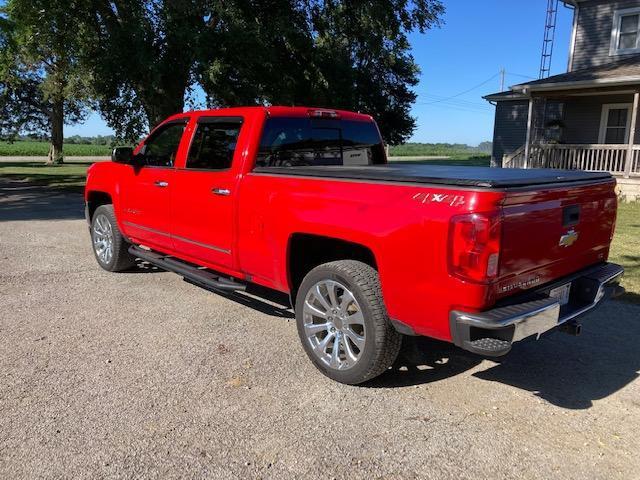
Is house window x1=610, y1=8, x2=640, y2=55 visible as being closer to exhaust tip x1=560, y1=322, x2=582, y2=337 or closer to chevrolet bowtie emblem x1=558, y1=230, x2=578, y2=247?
chevrolet bowtie emblem x1=558, y1=230, x2=578, y2=247

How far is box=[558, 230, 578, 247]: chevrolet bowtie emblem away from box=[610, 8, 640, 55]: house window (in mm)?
16605

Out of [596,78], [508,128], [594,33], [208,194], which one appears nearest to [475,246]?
[208,194]

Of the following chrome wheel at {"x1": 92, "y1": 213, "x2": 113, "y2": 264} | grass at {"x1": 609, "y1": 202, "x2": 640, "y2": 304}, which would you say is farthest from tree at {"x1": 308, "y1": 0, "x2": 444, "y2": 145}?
chrome wheel at {"x1": 92, "y1": 213, "x2": 113, "y2": 264}

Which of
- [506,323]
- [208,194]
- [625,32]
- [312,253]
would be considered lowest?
[506,323]

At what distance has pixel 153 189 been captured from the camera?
5.57 m

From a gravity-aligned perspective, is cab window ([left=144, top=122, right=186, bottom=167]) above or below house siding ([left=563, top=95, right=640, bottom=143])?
below

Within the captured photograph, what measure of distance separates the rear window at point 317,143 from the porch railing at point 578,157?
12457mm

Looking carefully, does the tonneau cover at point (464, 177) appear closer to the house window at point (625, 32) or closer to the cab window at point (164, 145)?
the cab window at point (164, 145)

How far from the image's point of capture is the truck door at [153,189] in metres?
5.43

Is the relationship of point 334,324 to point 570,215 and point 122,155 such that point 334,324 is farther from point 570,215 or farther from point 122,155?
point 122,155

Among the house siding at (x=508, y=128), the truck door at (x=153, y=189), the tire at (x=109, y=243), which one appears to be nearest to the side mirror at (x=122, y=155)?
the truck door at (x=153, y=189)

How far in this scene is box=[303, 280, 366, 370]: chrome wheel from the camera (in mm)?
3682

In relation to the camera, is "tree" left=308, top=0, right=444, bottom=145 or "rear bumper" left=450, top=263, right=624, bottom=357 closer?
"rear bumper" left=450, top=263, right=624, bottom=357

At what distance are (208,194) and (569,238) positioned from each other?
289 cm
